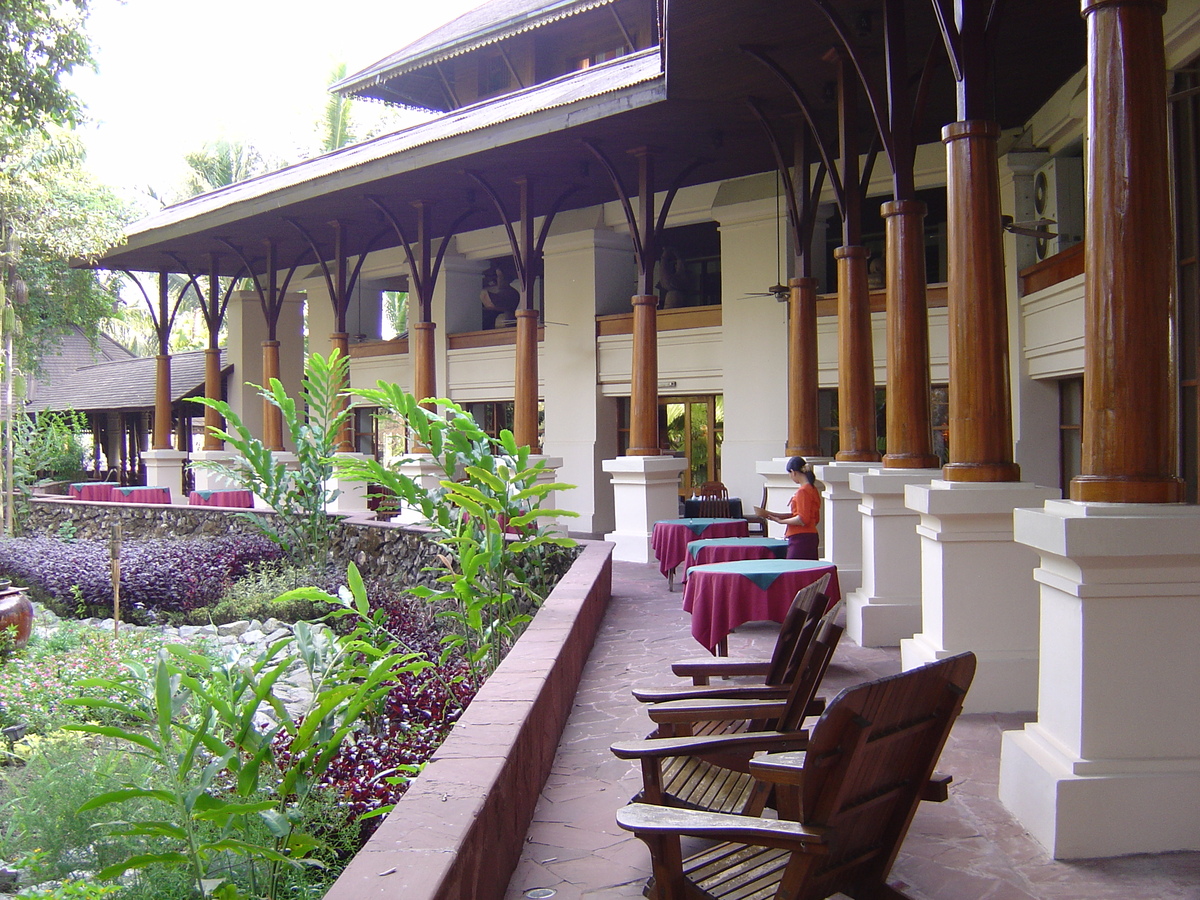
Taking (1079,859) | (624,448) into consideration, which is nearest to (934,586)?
(1079,859)

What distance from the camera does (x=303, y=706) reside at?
7305mm

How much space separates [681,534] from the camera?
933 cm

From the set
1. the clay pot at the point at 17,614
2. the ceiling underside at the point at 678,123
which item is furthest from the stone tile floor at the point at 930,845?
the clay pot at the point at 17,614

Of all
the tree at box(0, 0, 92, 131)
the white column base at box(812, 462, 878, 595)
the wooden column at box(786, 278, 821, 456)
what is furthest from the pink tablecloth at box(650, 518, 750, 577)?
the tree at box(0, 0, 92, 131)

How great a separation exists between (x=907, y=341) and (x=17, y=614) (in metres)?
7.08

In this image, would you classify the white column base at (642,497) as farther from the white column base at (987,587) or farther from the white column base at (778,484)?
the white column base at (987,587)

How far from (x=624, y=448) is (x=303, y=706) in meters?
10.1

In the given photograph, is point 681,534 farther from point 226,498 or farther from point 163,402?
point 163,402

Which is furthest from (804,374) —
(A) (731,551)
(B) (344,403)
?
(B) (344,403)

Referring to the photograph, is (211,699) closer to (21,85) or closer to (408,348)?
(21,85)

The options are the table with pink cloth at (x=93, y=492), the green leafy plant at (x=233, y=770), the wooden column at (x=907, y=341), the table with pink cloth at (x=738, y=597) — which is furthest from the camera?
the table with pink cloth at (x=93, y=492)

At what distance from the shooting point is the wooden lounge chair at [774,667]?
3623 millimetres

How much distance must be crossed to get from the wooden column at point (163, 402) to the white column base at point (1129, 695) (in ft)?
71.8

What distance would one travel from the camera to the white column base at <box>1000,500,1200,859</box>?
10.4 feet
